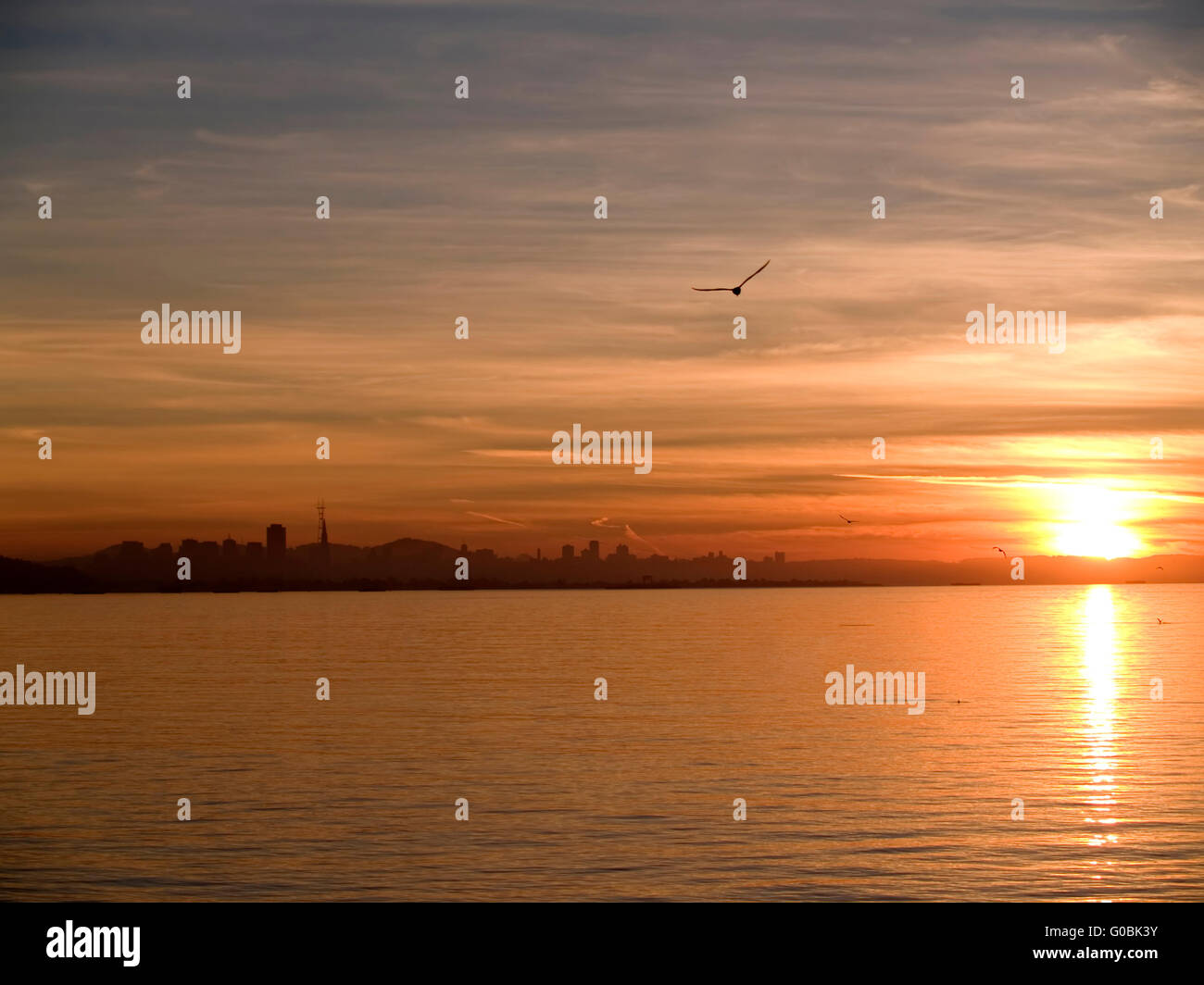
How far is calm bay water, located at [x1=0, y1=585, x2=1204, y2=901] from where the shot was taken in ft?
115

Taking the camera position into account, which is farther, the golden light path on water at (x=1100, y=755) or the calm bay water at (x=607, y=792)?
the golden light path on water at (x=1100, y=755)

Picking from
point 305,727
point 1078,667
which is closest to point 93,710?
point 305,727

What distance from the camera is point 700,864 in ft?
119

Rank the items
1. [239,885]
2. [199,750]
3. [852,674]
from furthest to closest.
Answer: [852,674] → [199,750] → [239,885]

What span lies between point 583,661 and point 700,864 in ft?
310

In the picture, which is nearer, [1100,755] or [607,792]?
[607,792]

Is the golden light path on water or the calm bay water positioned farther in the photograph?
the golden light path on water

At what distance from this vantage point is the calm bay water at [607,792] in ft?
115

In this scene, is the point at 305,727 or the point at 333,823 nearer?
the point at 333,823

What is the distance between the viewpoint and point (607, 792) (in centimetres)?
4897
